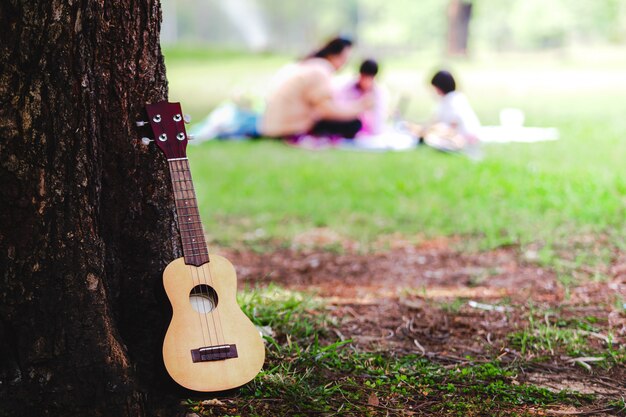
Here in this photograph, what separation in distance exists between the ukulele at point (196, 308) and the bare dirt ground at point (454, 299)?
90 cm

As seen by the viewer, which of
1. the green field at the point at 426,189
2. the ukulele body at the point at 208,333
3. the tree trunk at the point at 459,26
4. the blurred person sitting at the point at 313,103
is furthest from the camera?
the tree trunk at the point at 459,26

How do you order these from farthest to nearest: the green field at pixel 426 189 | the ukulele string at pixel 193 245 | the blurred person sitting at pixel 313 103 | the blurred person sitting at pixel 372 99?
the blurred person sitting at pixel 372 99 < the blurred person sitting at pixel 313 103 < the green field at pixel 426 189 < the ukulele string at pixel 193 245

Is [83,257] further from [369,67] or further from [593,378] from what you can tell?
[369,67]

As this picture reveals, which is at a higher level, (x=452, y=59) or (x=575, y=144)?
(x=452, y=59)

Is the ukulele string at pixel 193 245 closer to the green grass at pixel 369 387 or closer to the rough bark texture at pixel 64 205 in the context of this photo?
the rough bark texture at pixel 64 205

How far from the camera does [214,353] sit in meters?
2.60

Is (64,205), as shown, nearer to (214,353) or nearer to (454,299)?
(214,353)

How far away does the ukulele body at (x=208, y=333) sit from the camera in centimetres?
256

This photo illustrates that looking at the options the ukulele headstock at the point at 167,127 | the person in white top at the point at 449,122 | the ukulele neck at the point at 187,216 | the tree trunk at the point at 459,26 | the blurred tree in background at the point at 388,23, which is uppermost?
the blurred tree in background at the point at 388,23

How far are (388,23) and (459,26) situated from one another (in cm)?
1458

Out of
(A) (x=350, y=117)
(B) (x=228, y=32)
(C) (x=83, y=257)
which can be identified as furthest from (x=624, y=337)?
(B) (x=228, y=32)

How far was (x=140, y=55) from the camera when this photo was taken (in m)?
2.71

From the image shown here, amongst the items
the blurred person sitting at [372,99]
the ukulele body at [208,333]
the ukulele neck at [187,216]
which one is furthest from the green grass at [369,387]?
the blurred person sitting at [372,99]

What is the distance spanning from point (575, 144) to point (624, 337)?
593 cm
